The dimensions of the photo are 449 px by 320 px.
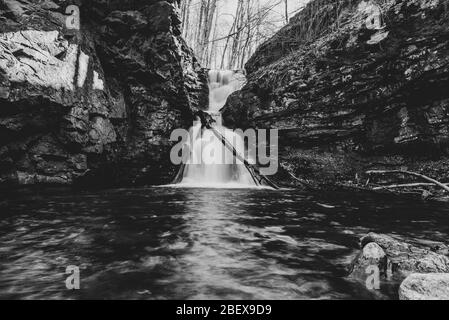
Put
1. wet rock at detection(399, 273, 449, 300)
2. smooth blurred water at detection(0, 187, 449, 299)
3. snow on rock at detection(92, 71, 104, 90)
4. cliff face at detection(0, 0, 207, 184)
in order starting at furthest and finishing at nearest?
1. snow on rock at detection(92, 71, 104, 90)
2. cliff face at detection(0, 0, 207, 184)
3. smooth blurred water at detection(0, 187, 449, 299)
4. wet rock at detection(399, 273, 449, 300)

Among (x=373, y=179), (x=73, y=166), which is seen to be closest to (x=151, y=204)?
(x=73, y=166)

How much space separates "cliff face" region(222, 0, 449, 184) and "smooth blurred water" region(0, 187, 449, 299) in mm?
2369

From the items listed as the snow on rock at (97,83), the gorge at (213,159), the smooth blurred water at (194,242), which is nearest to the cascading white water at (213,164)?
the gorge at (213,159)

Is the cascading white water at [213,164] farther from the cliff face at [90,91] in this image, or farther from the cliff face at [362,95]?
the cliff face at [362,95]

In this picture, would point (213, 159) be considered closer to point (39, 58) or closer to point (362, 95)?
point (362, 95)

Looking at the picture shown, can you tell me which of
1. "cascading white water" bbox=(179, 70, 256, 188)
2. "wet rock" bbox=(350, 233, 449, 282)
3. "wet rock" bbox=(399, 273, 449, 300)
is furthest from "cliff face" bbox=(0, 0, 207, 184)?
"wet rock" bbox=(399, 273, 449, 300)

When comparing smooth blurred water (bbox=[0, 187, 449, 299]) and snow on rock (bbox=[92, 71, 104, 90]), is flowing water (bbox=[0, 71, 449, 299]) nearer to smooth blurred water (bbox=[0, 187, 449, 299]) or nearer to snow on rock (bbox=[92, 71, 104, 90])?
smooth blurred water (bbox=[0, 187, 449, 299])

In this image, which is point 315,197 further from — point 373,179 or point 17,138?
point 17,138

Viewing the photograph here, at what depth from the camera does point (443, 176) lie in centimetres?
890

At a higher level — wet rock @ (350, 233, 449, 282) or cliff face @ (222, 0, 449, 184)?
Result: cliff face @ (222, 0, 449, 184)

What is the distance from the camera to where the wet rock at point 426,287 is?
247 cm

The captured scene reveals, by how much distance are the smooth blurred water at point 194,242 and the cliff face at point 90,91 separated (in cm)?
159

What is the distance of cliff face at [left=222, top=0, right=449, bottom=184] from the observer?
8.84m

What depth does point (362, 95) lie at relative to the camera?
9969 millimetres
